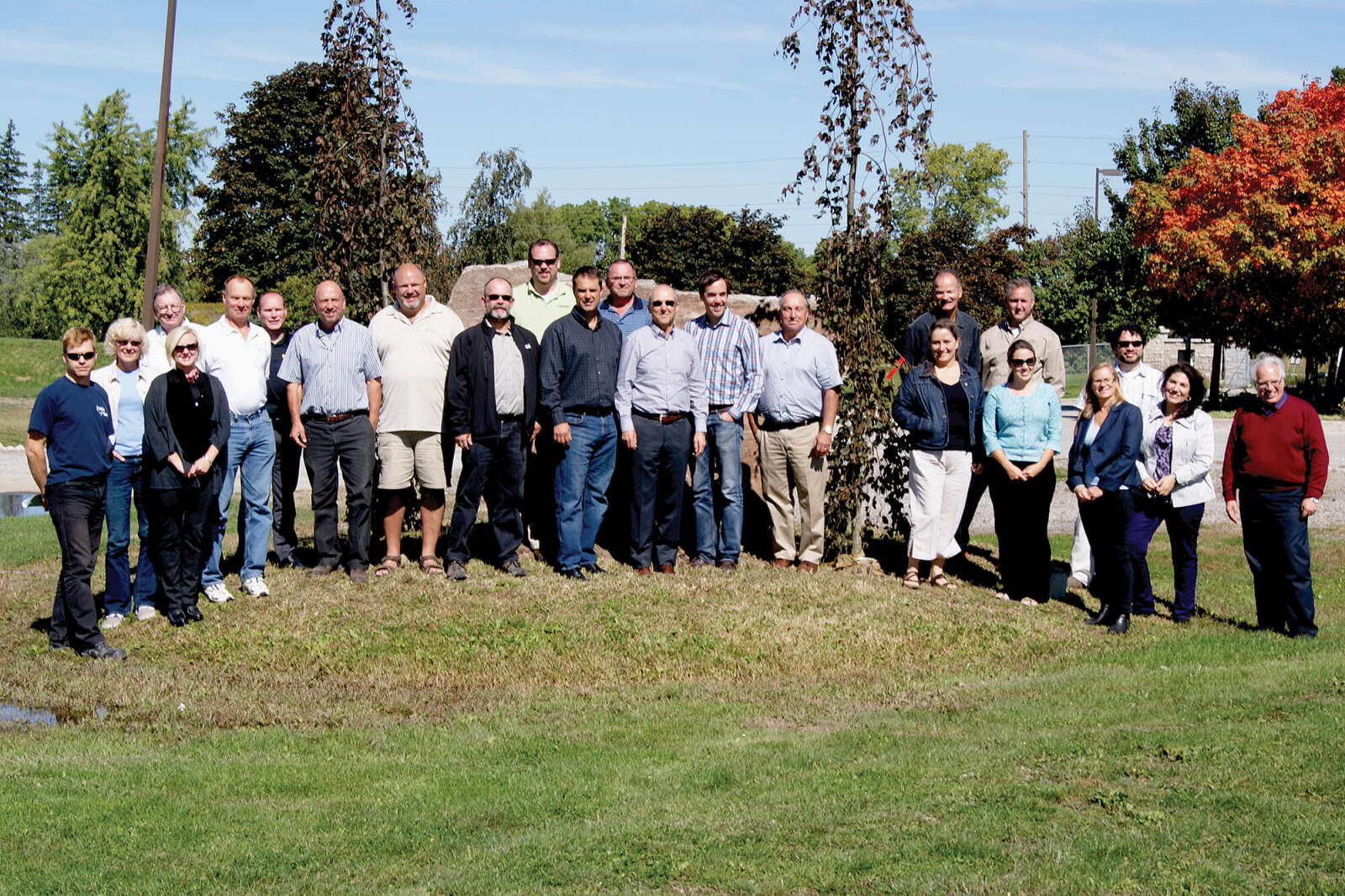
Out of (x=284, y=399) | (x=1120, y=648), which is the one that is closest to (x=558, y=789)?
(x=1120, y=648)

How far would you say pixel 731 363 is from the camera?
10.2 meters

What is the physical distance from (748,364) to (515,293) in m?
2.27

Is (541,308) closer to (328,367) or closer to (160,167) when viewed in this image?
(328,367)

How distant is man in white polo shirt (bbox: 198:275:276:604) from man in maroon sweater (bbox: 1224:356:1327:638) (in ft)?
22.9

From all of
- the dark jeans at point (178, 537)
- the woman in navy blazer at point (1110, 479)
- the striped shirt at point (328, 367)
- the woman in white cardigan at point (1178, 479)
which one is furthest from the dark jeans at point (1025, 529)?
the dark jeans at point (178, 537)

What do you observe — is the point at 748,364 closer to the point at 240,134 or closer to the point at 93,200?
the point at 240,134

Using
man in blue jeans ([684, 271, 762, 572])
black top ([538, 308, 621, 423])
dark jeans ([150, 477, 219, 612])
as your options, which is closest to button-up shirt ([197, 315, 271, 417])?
dark jeans ([150, 477, 219, 612])

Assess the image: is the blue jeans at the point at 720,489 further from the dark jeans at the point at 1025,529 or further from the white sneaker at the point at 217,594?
the white sneaker at the point at 217,594

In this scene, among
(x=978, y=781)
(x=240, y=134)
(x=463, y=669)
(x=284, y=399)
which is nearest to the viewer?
(x=978, y=781)

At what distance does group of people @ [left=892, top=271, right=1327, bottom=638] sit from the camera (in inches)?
354

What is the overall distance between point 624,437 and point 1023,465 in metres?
3.12

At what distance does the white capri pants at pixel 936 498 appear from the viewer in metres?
10.1

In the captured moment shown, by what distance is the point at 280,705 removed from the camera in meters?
7.24

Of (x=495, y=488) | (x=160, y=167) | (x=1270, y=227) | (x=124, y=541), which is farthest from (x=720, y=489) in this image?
(x=1270, y=227)
